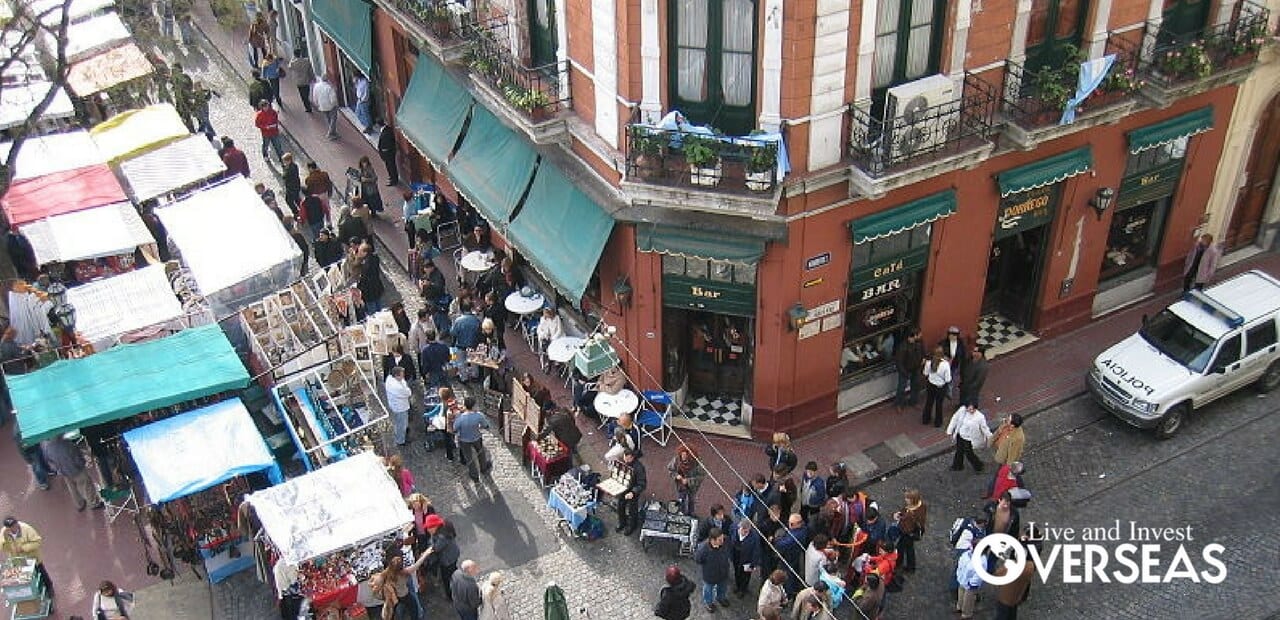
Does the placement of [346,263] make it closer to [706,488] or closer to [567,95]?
[567,95]

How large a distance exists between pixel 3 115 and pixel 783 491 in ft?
68.6

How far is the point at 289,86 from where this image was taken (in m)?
35.4

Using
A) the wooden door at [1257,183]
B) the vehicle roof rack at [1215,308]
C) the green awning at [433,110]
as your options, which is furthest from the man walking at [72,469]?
the wooden door at [1257,183]

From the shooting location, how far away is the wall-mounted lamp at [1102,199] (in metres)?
22.0

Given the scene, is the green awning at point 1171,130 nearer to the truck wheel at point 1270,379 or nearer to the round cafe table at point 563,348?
the truck wheel at point 1270,379

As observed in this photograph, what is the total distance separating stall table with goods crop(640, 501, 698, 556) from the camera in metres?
18.8

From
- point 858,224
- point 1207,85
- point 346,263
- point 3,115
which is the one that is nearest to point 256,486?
point 346,263

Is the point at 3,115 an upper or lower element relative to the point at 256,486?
upper

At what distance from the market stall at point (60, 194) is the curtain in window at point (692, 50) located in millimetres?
13855

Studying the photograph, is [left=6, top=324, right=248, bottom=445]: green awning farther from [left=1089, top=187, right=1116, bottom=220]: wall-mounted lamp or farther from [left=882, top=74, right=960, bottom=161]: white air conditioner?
[left=1089, top=187, right=1116, bottom=220]: wall-mounted lamp

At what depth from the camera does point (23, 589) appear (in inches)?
701

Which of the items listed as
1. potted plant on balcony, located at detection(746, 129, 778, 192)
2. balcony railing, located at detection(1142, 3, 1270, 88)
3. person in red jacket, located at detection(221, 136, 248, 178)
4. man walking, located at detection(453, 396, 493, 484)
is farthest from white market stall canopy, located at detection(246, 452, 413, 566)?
balcony railing, located at detection(1142, 3, 1270, 88)

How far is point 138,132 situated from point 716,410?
50.6 feet

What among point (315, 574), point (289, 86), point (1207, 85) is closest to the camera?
point (315, 574)
